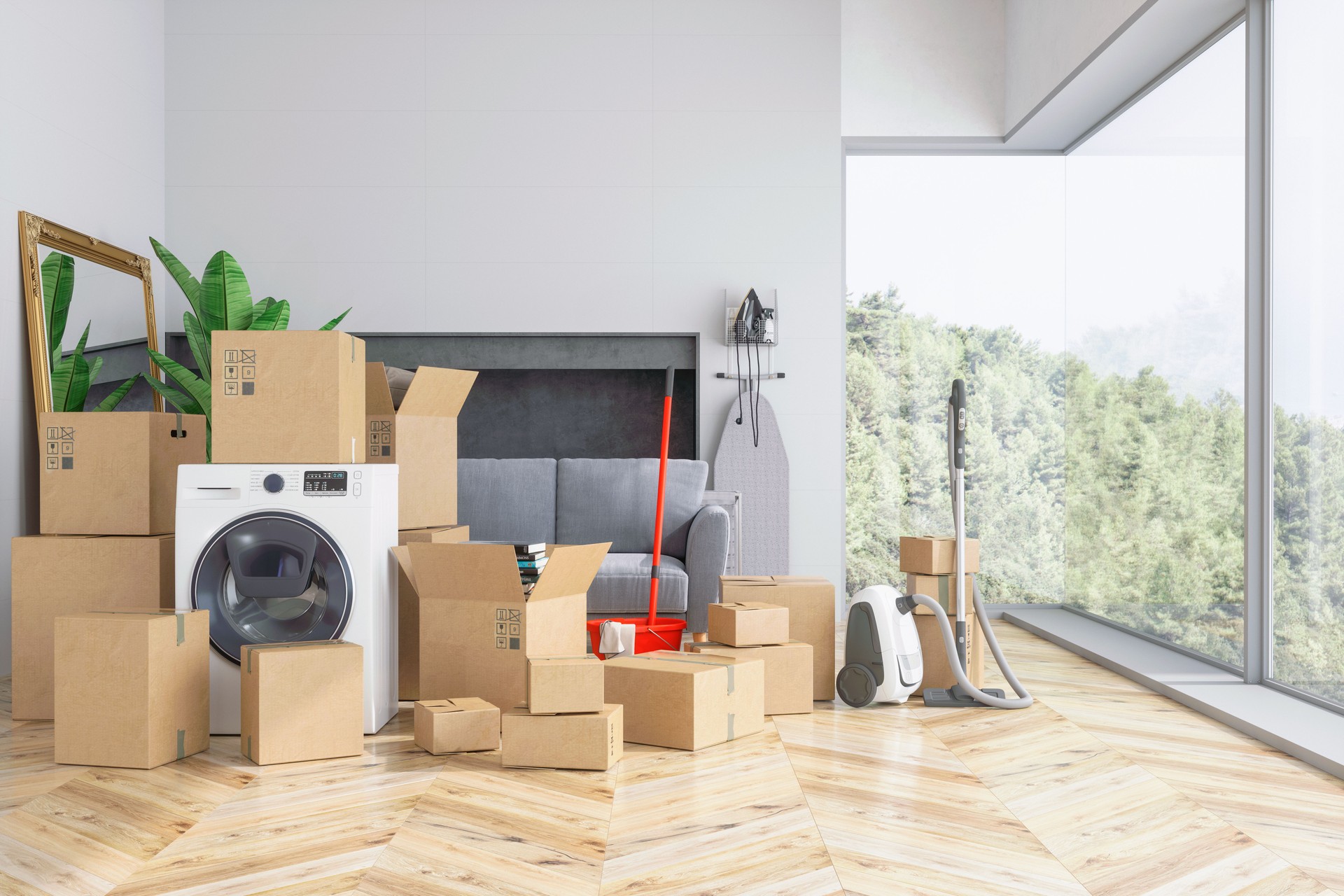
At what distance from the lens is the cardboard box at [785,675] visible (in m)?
2.83

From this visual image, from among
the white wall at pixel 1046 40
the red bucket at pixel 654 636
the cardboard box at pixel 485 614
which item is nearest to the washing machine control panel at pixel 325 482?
the cardboard box at pixel 485 614

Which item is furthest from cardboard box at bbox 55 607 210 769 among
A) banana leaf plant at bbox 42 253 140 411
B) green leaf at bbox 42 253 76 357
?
green leaf at bbox 42 253 76 357

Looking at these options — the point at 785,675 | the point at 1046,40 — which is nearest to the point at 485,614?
the point at 785,675

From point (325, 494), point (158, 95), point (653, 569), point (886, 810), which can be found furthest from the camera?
point (158, 95)

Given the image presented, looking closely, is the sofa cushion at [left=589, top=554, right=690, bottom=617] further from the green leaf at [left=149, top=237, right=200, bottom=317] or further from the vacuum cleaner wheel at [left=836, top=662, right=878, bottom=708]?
the green leaf at [left=149, top=237, right=200, bottom=317]

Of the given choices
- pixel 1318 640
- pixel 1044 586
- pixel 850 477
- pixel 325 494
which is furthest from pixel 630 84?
pixel 1318 640

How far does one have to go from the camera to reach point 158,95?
4699 millimetres

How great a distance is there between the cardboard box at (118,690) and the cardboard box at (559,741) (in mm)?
855

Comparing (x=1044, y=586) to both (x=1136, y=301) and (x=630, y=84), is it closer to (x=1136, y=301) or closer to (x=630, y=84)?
→ (x=1136, y=301)

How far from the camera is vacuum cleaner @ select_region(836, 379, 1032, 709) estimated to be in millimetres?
2891

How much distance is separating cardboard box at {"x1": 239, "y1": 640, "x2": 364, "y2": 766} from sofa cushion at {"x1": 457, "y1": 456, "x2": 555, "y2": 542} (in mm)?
1834

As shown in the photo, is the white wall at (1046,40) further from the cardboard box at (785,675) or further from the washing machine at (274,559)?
the washing machine at (274,559)

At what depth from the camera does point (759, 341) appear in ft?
15.4

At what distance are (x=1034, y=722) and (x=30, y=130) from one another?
426 centimetres
